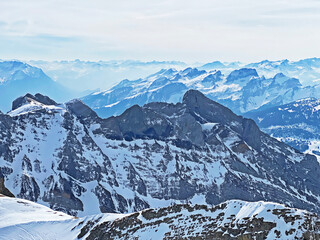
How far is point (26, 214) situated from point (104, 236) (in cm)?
2913

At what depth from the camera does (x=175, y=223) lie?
9431 centimetres

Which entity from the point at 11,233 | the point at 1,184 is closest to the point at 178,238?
the point at 11,233

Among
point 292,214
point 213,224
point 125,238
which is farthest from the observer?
point 125,238

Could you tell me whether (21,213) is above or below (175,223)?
below

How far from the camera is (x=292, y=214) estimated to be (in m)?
75.3

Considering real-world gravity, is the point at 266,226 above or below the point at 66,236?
above

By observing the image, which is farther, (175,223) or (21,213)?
(21,213)

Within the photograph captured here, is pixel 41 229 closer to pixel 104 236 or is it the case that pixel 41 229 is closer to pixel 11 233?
pixel 11 233

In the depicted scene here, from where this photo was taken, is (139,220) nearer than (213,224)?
No

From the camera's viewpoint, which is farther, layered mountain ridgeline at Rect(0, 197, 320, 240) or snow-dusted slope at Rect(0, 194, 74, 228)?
snow-dusted slope at Rect(0, 194, 74, 228)

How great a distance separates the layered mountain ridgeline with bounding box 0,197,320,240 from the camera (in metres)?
74.1

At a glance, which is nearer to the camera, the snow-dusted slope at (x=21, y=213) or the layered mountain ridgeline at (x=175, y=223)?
the layered mountain ridgeline at (x=175, y=223)

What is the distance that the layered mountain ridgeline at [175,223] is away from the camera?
243 ft

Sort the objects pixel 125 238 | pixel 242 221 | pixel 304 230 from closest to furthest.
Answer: pixel 304 230, pixel 242 221, pixel 125 238
